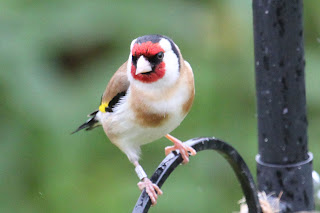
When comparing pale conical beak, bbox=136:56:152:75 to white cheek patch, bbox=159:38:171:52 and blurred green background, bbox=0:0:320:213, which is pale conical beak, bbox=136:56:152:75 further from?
blurred green background, bbox=0:0:320:213

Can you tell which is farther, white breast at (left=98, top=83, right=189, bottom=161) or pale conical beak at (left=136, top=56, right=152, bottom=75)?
white breast at (left=98, top=83, right=189, bottom=161)

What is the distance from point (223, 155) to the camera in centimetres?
148

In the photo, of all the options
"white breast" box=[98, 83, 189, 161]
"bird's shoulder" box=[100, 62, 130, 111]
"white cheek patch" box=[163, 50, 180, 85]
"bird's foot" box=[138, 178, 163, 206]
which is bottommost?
"bird's foot" box=[138, 178, 163, 206]

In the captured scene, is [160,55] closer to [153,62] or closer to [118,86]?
[153,62]

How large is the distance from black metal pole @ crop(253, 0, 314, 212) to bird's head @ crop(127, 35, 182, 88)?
0.69ft

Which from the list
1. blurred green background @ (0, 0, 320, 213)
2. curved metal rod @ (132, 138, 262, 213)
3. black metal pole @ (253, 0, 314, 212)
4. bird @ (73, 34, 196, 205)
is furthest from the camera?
blurred green background @ (0, 0, 320, 213)

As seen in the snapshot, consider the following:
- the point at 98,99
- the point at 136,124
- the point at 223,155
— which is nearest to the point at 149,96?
the point at 136,124

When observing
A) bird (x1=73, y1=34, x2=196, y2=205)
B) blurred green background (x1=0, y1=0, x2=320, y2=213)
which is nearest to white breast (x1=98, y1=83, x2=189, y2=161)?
bird (x1=73, y1=34, x2=196, y2=205)

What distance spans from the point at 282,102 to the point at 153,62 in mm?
340

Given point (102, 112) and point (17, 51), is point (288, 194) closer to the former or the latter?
point (102, 112)

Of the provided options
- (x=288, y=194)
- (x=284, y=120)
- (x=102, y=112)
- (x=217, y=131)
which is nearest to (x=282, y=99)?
(x=284, y=120)

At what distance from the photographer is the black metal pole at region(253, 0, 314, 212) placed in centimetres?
151

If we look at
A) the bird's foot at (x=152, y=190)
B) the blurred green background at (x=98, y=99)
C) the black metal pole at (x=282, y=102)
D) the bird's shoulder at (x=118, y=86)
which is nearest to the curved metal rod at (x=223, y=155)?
the bird's foot at (x=152, y=190)

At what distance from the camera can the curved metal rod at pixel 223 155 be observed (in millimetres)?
1298
